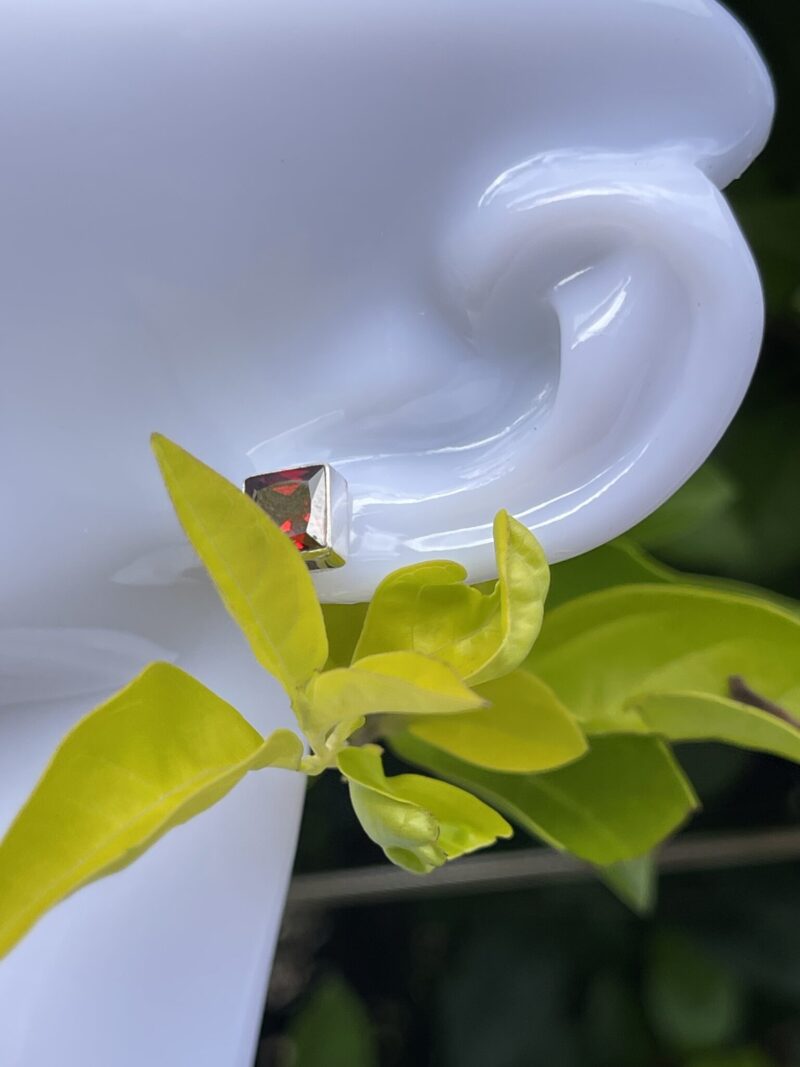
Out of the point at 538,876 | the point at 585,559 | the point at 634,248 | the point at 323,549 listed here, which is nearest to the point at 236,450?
the point at 323,549

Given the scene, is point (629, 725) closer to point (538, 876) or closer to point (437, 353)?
point (437, 353)

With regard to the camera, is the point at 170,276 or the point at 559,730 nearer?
the point at 170,276

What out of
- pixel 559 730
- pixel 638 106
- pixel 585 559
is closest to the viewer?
pixel 638 106

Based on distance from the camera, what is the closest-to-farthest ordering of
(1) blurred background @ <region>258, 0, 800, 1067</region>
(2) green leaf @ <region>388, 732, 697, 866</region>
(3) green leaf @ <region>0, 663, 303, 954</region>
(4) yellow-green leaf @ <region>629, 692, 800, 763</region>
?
(3) green leaf @ <region>0, 663, 303, 954</region>
(4) yellow-green leaf @ <region>629, 692, 800, 763</region>
(2) green leaf @ <region>388, 732, 697, 866</region>
(1) blurred background @ <region>258, 0, 800, 1067</region>

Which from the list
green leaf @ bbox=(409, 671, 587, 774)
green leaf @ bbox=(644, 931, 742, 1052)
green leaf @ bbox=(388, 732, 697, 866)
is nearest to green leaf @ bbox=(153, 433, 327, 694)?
green leaf @ bbox=(409, 671, 587, 774)

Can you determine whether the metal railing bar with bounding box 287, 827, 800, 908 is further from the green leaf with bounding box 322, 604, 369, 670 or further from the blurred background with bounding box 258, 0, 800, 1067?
the green leaf with bounding box 322, 604, 369, 670

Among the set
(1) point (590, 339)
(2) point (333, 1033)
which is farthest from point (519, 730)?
(2) point (333, 1033)
